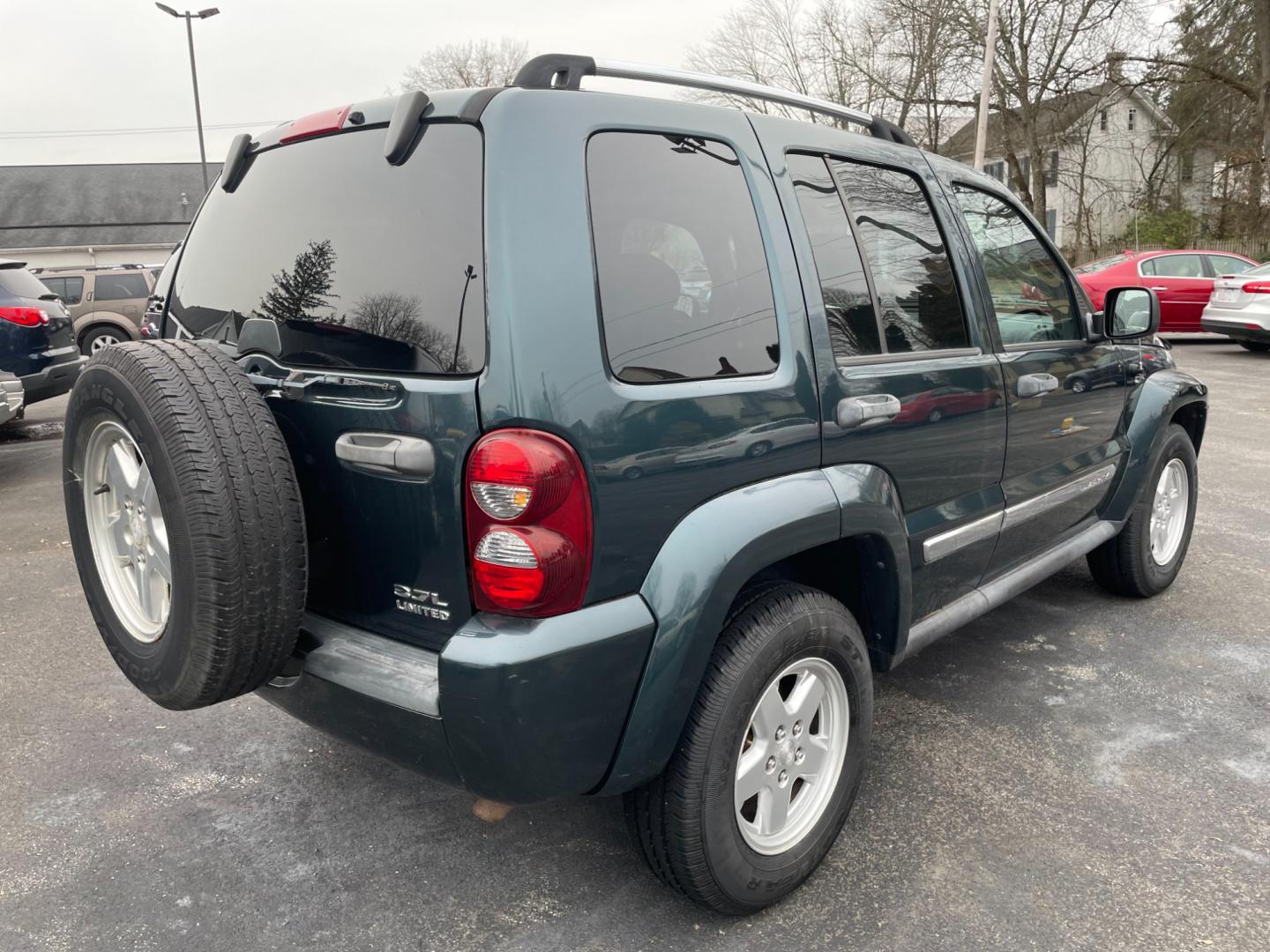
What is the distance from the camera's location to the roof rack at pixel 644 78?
2033 millimetres

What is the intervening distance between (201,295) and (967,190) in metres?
2.38

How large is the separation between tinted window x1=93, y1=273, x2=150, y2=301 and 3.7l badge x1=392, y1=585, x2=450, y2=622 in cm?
1727

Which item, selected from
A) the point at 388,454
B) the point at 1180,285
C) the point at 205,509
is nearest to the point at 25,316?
the point at 205,509

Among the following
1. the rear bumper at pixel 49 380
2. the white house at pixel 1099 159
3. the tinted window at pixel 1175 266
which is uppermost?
the white house at pixel 1099 159

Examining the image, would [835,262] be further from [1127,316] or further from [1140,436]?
[1140,436]

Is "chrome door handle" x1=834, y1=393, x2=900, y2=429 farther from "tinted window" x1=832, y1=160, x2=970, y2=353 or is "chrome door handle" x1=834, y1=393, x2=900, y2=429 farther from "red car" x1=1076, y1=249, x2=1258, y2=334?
"red car" x1=1076, y1=249, x2=1258, y2=334

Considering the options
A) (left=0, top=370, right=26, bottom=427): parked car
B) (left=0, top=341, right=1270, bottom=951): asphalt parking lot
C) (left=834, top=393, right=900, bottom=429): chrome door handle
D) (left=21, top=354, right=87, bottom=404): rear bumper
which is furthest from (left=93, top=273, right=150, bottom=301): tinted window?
(left=834, top=393, right=900, bottom=429): chrome door handle

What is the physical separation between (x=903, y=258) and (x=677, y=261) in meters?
0.95

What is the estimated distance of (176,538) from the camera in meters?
1.92

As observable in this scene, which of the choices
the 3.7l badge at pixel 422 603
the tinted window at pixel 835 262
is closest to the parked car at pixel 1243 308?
the tinted window at pixel 835 262

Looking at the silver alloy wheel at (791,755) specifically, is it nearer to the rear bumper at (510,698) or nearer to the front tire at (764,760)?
the front tire at (764,760)

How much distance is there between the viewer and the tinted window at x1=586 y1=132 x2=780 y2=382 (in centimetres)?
196

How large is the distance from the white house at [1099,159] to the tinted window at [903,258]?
2776 cm

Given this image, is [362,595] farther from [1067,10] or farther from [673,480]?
[1067,10]
